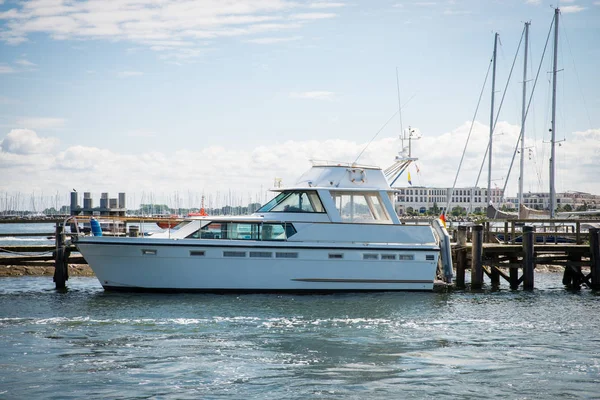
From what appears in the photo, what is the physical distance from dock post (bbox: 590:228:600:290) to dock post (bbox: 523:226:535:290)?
2.10 m

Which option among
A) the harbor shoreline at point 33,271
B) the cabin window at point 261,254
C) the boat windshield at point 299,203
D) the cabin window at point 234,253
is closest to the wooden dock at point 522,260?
the boat windshield at point 299,203

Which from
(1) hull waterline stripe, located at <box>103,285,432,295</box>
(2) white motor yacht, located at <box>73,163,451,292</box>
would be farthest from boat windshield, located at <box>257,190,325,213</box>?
(1) hull waterline stripe, located at <box>103,285,432,295</box>

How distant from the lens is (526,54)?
36.8 metres

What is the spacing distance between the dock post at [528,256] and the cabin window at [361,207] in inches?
182

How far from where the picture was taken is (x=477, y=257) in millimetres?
22562

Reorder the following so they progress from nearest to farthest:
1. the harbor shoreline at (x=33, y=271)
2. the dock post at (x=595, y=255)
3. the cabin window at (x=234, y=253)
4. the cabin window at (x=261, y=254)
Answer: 1. the cabin window at (x=234, y=253)
2. the cabin window at (x=261, y=254)
3. the dock post at (x=595, y=255)
4. the harbor shoreline at (x=33, y=271)

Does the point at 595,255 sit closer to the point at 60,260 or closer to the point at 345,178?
the point at 345,178

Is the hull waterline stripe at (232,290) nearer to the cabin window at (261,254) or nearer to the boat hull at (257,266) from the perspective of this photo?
the boat hull at (257,266)

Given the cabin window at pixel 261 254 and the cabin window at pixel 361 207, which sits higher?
the cabin window at pixel 361 207

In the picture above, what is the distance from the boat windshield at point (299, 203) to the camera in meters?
21.3

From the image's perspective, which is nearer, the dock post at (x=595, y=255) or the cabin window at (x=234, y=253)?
the cabin window at (x=234, y=253)

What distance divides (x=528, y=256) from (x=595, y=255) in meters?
2.45

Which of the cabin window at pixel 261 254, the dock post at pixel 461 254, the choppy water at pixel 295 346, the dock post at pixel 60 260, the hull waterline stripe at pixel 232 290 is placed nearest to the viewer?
the choppy water at pixel 295 346

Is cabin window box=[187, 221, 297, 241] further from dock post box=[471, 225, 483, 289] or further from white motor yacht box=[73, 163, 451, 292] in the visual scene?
dock post box=[471, 225, 483, 289]
